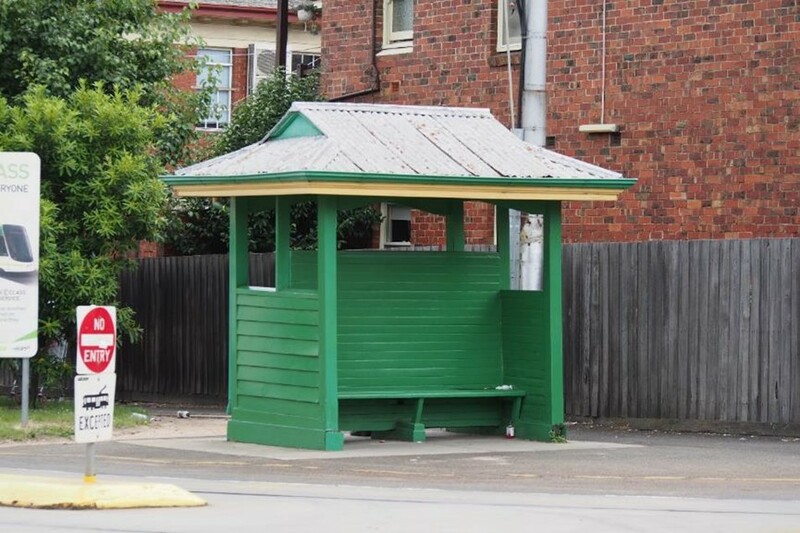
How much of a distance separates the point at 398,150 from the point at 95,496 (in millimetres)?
5969

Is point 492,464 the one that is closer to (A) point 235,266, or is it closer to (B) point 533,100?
(A) point 235,266

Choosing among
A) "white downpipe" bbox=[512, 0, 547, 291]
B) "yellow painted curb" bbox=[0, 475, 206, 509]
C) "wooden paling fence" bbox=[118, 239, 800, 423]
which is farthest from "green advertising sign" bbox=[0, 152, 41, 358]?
"yellow painted curb" bbox=[0, 475, 206, 509]

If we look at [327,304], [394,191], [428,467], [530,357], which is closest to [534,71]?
[394,191]

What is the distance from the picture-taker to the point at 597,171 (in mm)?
17219

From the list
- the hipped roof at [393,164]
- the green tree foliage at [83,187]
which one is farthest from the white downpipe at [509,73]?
the hipped roof at [393,164]

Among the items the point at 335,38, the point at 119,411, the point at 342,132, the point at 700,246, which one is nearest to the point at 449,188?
the point at 342,132

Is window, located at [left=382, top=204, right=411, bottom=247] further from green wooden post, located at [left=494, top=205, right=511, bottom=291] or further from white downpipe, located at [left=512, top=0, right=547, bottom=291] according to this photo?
white downpipe, located at [left=512, top=0, right=547, bottom=291]

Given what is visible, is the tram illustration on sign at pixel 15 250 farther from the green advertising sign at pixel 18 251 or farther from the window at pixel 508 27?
the window at pixel 508 27

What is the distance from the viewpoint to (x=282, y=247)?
17141 mm

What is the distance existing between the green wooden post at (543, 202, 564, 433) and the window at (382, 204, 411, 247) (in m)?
9.64

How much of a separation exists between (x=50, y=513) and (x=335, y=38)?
1712 centimetres

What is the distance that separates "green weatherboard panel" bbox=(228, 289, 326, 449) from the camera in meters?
16.4

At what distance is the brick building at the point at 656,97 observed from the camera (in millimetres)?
21594

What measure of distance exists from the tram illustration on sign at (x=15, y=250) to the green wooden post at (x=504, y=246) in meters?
5.07
